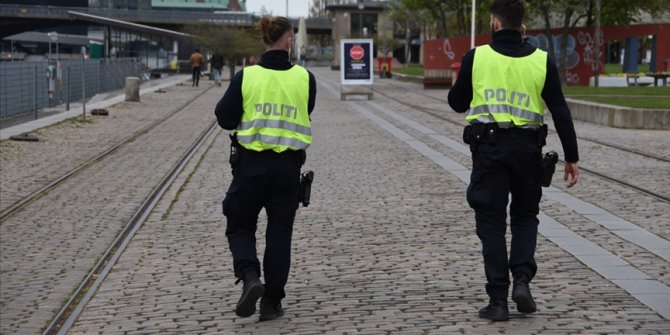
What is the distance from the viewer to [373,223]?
11211 mm

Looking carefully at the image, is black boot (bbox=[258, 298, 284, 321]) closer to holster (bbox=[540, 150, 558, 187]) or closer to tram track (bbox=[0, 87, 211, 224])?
holster (bbox=[540, 150, 558, 187])

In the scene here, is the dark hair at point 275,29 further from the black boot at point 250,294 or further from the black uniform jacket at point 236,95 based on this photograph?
the black boot at point 250,294

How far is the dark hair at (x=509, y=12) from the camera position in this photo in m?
6.71

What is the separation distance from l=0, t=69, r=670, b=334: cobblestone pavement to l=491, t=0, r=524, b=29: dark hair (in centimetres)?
168

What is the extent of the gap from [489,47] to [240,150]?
60.5 inches

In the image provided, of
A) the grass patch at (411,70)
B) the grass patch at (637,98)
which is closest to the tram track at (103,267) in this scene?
the grass patch at (637,98)

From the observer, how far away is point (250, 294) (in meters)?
6.64

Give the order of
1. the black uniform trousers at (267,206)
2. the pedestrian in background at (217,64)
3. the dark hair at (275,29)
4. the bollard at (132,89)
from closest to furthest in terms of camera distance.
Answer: the black uniform trousers at (267,206)
the dark hair at (275,29)
the bollard at (132,89)
the pedestrian in background at (217,64)

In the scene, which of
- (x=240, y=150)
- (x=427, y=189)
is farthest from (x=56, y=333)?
(x=427, y=189)

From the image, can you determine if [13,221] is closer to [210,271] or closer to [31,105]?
[210,271]

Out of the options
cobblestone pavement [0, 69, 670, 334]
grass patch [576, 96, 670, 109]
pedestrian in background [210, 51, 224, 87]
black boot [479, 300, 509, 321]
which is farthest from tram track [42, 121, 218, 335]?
pedestrian in background [210, 51, 224, 87]

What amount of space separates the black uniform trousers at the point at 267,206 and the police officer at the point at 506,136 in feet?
3.43

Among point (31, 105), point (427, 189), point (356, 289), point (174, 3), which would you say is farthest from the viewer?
point (174, 3)

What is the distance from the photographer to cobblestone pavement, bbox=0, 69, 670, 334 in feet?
22.6
